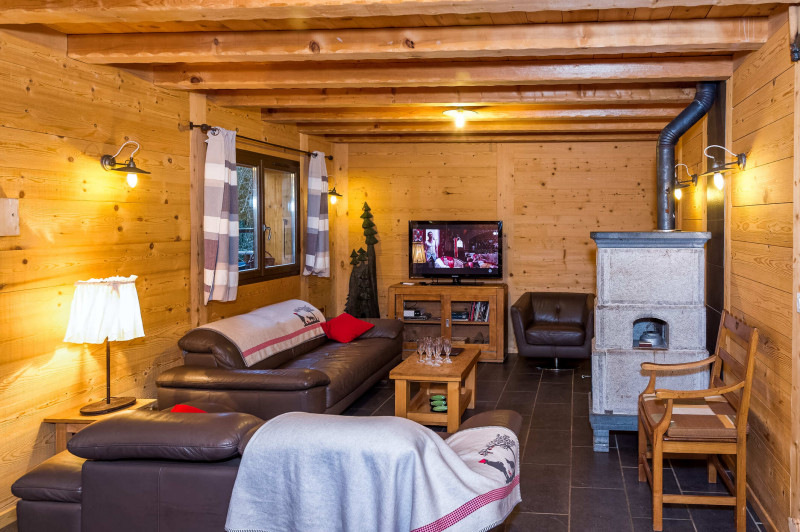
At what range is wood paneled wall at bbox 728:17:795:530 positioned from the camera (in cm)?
312

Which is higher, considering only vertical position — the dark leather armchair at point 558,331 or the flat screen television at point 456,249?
the flat screen television at point 456,249

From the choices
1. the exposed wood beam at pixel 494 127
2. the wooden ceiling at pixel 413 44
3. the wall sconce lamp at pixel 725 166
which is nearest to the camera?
the wooden ceiling at pixel 413 44

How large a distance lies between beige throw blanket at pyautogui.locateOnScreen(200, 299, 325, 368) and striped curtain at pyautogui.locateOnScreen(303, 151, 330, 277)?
1094 mm

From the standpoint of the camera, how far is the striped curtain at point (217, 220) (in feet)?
16.4

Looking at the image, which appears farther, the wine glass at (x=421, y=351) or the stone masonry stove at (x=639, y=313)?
the wine glass at (x=421, y=351)

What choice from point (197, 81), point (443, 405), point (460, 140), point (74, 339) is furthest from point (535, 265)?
point (74, 339)

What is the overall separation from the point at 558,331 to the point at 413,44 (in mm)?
3983

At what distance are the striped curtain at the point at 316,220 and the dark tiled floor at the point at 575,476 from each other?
167 centimetres

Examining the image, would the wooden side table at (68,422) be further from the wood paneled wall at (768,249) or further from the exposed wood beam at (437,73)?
the wood paneled wall at (768,249)

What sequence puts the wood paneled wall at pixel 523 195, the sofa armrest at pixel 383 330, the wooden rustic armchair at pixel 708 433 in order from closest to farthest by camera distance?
1. the wooden rustic armchair at pixel 708 433
2. the sofa armrest at pixel 383 330
3. the wood paneled wall at pixel 523 195

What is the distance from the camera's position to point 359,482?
2.15m

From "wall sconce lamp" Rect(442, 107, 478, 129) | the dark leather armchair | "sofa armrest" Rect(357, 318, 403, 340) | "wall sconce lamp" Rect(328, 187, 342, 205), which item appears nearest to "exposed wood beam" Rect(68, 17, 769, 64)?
"wall sconce lamp" Rect(442, 107, 478, 129)

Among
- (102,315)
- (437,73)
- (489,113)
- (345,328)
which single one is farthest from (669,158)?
(102,315)

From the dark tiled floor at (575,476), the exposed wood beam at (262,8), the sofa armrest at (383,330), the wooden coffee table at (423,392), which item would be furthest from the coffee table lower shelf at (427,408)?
the exposed wood beam at (262,8)
